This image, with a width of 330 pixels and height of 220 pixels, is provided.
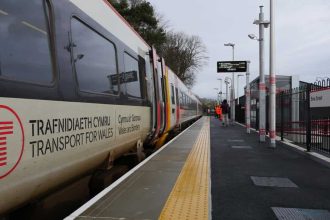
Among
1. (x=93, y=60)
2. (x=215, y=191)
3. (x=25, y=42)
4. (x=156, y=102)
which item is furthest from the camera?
(x=156, y=102)

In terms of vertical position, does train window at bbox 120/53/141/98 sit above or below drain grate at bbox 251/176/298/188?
above

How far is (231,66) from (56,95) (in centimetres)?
2469

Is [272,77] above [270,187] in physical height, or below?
above

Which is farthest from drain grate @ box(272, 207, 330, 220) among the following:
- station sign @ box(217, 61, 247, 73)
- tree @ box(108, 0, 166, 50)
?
tree @ box(108, 0, 166, 50)

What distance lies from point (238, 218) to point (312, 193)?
2064 mm

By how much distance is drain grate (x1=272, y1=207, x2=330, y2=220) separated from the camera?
4691mm

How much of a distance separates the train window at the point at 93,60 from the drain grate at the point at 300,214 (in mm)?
2699

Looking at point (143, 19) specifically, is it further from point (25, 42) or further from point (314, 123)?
point (25, 42)

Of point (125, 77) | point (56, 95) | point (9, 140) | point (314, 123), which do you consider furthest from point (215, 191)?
point (314, 123)

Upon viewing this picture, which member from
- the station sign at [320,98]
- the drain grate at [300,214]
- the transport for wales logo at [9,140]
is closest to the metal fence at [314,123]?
the station sign at [320,98]

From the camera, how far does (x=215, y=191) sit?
5.94 m

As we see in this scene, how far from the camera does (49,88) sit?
3.68 metres

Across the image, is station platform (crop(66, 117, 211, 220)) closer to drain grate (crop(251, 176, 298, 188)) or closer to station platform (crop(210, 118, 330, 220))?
station platform (crop(210, 118, 330, 220))

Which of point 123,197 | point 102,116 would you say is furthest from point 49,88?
point 123,197
